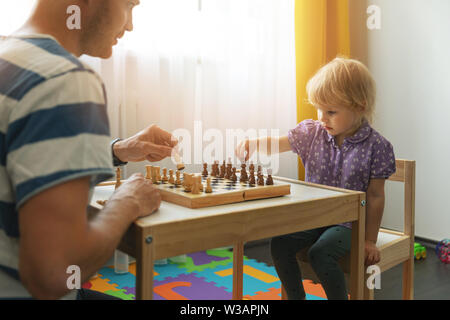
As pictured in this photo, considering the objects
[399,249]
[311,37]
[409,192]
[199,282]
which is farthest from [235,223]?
[311,37]

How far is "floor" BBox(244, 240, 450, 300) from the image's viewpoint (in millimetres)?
2184

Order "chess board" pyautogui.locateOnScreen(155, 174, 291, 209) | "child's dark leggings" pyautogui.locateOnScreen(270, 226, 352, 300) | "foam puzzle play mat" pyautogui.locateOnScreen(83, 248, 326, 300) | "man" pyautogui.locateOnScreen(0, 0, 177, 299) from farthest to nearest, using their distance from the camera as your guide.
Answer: "foam puzzle play mat" pyautogui.locateOnScreen(83, 248, 326, 300) < "child's dark leggings" pyautogui.locateOnScreen(270, 226, 352, 300) < "chess board" pyautogui.locateOnScreen(155, 174, 291, 209) < "man" pyautogui.locateOnScreen(0, 0, 177, 299)

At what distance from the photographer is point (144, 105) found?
8.07 ft

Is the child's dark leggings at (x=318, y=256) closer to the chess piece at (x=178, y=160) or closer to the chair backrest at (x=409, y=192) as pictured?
the chair backrest at (x=409, y=192)

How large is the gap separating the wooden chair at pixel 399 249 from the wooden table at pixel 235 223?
0.34 m

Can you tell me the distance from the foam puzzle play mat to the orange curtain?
2.89 feet

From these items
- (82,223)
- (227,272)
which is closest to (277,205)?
(82,223)

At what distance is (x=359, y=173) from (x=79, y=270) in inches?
46.5

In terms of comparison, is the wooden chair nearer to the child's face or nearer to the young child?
the young child

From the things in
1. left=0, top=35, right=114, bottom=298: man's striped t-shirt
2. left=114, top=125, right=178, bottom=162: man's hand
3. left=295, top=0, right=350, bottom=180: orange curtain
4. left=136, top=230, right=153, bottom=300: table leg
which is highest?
left=295, top=0, right=350, bottom=180: orange curtain

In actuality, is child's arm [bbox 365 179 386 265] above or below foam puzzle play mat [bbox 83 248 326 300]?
above

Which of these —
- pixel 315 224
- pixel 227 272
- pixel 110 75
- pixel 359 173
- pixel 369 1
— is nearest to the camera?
pixel 315 224

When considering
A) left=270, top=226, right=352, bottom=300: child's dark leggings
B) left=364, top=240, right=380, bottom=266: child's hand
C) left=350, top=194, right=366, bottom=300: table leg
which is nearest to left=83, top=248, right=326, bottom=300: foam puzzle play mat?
left=270, top=226, right=352, bottom=300: child's dark leggings
